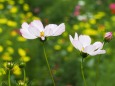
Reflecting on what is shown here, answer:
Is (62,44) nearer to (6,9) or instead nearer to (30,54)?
(30,54)

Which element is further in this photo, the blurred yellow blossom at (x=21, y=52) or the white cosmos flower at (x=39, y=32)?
the blurred yellow blossom at (x=21, y=52)

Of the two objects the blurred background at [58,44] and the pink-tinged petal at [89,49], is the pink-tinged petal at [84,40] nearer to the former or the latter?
the pink-tinged petal at [89,49]

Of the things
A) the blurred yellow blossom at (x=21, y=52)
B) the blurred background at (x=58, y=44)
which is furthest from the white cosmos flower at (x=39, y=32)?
the blurred yellow blossom at (x=21, y=52)

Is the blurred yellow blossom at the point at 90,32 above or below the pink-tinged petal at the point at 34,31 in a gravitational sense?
above

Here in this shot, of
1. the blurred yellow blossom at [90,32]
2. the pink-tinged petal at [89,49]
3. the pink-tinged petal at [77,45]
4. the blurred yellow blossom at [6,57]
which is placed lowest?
the pink-tinged petal at [89,49]

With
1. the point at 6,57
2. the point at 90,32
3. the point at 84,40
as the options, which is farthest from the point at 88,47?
the point at 90,32

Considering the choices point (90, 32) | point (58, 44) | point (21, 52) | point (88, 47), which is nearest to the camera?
point (88, 47)

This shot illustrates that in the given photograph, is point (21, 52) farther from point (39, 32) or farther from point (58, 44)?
point (39, 32)

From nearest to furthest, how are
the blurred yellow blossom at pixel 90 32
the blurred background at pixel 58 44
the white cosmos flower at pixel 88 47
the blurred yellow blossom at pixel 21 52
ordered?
the white cosmos flower at pixel 88 47
the blurred background at pixel 58 44
the blurred yellow blossom at pixel 21 52
the blurred yellow blossom at pixel 90 32
